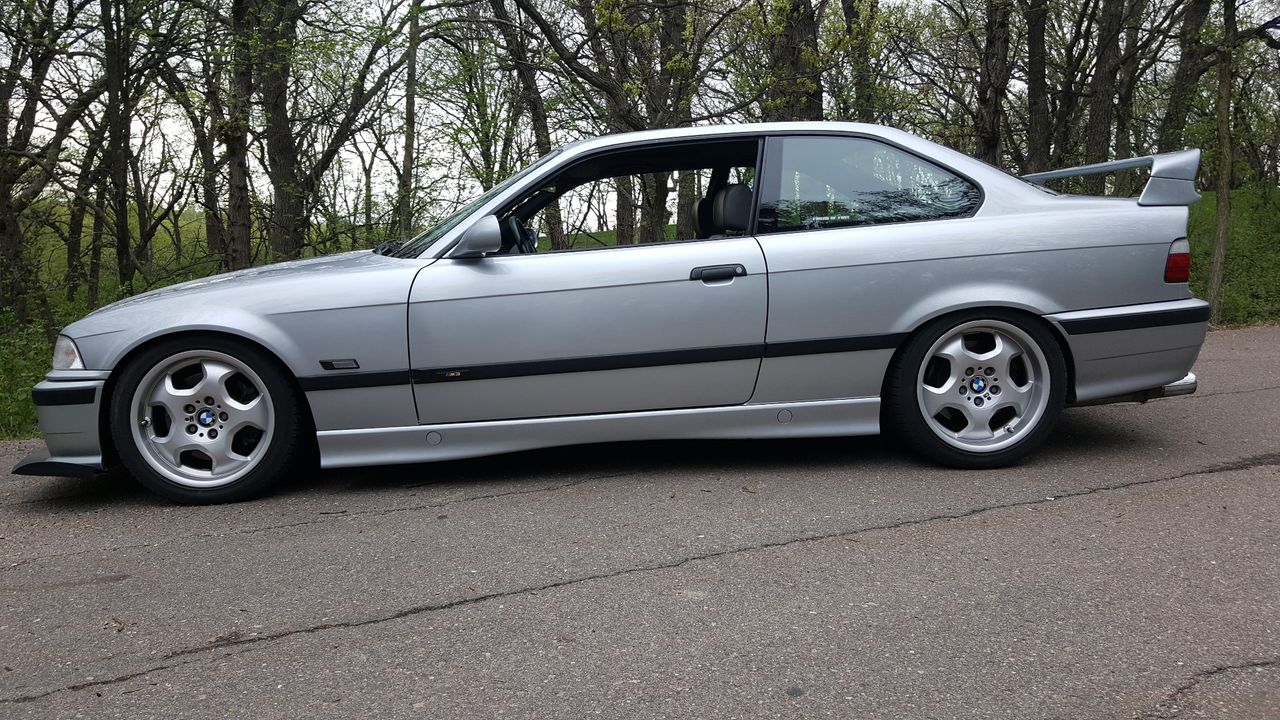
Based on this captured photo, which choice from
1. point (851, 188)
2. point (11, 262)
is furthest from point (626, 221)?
point (11, 262)

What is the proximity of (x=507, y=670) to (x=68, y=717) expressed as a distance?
1020 mm

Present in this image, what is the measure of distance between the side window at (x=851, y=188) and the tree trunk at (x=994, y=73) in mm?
7343

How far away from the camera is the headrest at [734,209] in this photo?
14.1ft

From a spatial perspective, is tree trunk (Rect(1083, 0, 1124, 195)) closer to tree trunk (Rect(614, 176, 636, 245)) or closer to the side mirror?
tree trunk (Rect(614, 176, 636, 245))

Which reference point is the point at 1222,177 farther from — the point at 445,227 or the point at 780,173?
the point at 445,227

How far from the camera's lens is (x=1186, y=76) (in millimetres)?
13289

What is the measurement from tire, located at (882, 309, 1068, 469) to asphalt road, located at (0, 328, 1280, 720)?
19 centimetres

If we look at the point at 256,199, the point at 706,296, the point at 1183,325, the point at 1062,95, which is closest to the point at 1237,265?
the point at 1062,95

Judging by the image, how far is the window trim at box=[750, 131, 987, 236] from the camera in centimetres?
423

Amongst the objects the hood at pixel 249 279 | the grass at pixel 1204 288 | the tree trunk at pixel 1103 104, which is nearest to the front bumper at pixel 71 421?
the hood at pixel 249 279

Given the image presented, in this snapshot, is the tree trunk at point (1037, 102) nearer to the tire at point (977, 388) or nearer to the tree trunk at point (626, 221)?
the tree trunk at point (626, 221)

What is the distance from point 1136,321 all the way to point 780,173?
166cm

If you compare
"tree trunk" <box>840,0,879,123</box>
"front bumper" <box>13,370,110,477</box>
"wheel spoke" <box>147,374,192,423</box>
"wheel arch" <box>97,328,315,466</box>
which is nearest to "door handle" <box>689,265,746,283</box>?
"wheel arch" <box>97,328,315,466</box>

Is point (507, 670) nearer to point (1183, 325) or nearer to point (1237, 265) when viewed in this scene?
point (1183, 325)
